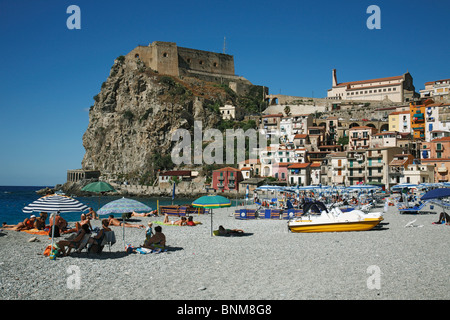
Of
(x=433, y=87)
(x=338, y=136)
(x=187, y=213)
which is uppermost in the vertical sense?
(x=433, y=87)

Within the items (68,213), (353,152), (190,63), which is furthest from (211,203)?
(190,63)

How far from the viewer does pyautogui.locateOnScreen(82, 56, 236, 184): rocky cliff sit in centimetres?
7950

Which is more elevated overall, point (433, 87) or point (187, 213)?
point (433, 87)

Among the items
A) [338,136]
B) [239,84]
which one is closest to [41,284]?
[338,136]

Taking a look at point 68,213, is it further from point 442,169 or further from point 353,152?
point 442,169

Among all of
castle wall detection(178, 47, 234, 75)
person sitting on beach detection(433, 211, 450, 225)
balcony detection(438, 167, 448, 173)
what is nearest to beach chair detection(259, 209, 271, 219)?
person sitting on beach detection(433, 211, 450, 225)

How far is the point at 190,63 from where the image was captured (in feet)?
322

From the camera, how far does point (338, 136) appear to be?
7300cm

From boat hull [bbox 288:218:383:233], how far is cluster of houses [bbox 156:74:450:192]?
38535 mm

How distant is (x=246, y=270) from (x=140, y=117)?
77926 mm

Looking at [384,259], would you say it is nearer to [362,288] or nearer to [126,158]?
[362,288]

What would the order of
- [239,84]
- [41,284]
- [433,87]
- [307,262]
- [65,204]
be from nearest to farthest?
[41,284] < [307,262] < [65,204] < [433,87] < [239,84]
